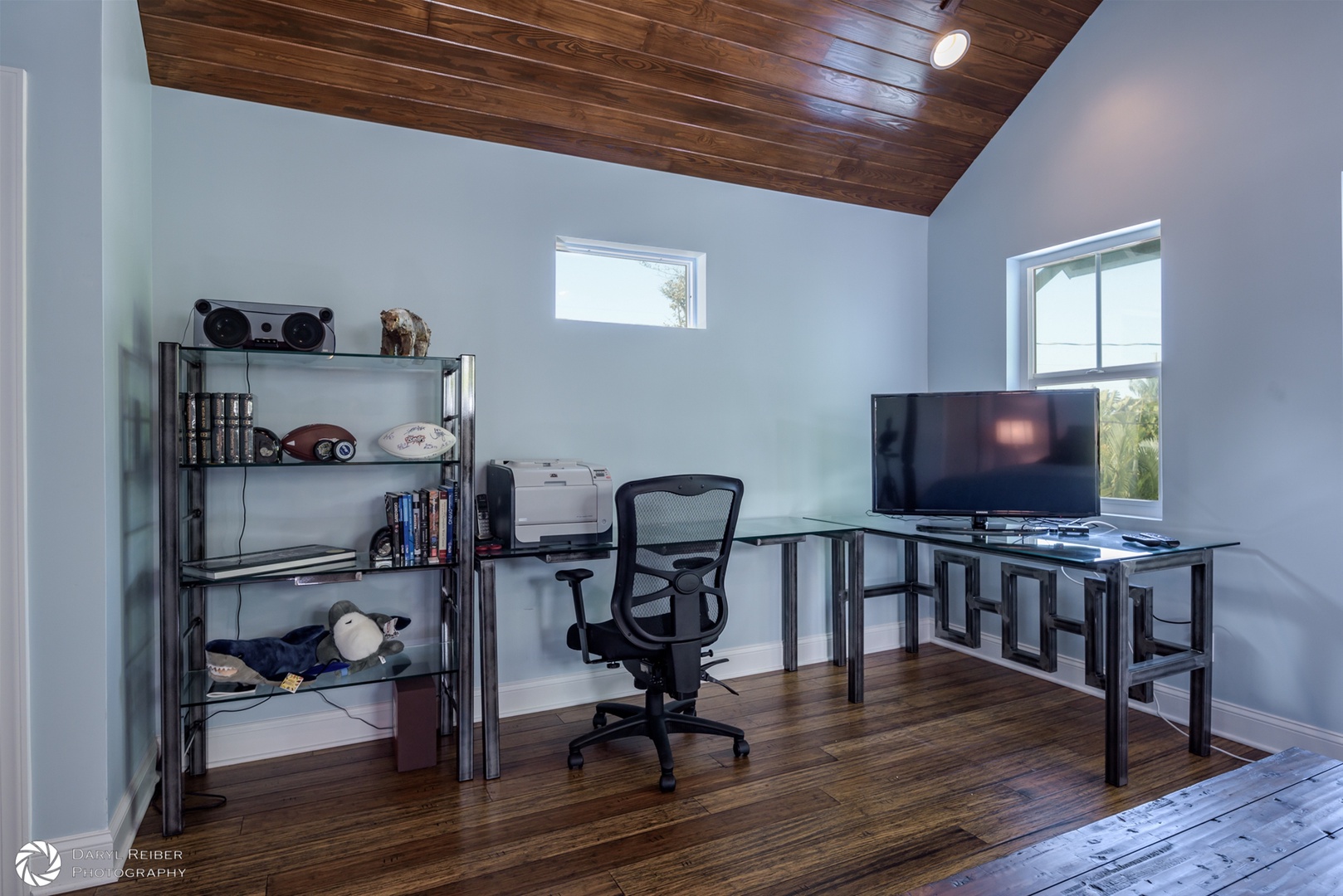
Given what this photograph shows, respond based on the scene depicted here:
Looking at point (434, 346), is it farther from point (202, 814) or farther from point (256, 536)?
point (202, 814)

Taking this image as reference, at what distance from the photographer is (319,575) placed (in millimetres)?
2463

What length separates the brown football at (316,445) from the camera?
2.50 meters

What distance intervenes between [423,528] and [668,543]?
89cm

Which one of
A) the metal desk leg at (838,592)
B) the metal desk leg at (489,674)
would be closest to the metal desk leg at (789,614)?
the metal desk leg at (838,592)

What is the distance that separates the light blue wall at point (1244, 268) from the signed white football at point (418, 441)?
295cm

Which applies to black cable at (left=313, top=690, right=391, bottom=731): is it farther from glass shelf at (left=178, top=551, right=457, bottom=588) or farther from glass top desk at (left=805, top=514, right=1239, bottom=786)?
glass top desk at (left=805, top=514, right=1239, bottom=786)

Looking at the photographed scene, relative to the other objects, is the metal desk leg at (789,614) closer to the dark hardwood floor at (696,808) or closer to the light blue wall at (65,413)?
the dark hardwood floor at (696,808)

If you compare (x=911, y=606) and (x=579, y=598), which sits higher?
(x=579, y=598)

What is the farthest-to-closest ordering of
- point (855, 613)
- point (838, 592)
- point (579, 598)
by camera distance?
point (838, 592), point (855, 613), point (579, 598)

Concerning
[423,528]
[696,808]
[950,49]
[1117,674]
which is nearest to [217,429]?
[423,528]

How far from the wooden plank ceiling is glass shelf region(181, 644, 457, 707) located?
2.12 meters

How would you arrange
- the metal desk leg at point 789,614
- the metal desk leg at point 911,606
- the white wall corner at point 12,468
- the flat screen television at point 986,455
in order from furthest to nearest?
the metal desk leg at point 911,606, the metal desk leg at point 789,614, the flat screen television at point 986,455, the white wall corner at point 12,468

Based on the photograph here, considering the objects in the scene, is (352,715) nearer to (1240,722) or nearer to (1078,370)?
(1240,722)

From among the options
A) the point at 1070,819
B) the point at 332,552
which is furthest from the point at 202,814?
the point at 1070,819
